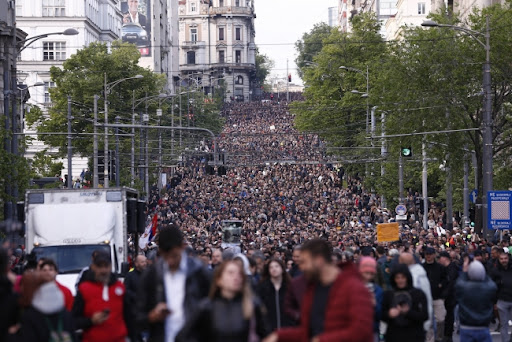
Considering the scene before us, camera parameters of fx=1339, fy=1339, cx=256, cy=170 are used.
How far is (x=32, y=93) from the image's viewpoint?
331 ft

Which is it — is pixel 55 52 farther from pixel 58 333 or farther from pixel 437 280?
pixel 58 333

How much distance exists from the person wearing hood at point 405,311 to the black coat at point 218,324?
4.44m

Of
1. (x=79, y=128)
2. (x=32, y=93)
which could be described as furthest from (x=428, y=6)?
(x=79, y=128)

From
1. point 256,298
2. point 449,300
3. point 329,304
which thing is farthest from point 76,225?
point 329,304

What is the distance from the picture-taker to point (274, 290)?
1330cm

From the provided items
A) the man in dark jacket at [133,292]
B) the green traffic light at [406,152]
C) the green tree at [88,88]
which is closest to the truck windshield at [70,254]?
the man in dark jacket at [133,292]

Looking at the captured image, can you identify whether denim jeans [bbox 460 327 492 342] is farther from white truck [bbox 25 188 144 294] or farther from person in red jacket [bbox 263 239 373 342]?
white truck [bbox 25 188 144 294]

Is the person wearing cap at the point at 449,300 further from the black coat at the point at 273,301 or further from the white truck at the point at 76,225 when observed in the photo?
the black coat at the point at 273,301

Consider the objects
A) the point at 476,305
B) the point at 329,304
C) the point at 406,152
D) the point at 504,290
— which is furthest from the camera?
the point at 406,152

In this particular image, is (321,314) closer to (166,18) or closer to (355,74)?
(355,74)

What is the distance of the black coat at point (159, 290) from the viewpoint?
1000 cm

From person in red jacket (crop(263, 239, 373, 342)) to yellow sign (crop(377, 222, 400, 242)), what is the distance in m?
27.8

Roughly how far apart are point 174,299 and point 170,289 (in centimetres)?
8

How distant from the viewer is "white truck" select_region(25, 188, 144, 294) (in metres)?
22.9
